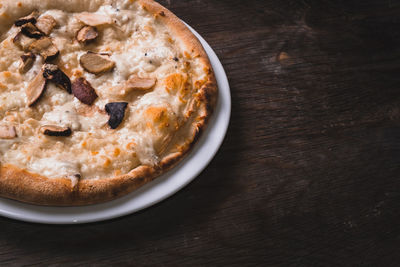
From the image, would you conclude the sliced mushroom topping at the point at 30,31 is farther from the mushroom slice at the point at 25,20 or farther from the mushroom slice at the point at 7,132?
the mushroom slice at the point at 7,132

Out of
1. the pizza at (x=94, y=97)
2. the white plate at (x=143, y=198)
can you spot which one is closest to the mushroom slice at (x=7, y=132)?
the pizza at (x=94, y=97)

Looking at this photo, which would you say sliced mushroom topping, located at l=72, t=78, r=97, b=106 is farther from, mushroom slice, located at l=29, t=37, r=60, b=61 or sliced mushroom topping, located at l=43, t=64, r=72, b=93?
mushroom slice, located at l=29, t=37, r=60, b=61

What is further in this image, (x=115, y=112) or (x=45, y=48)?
(x=45, y=48)

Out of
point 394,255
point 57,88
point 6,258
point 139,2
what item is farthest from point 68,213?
point 394,255

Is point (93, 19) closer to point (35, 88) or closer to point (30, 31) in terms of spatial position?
point (30, 31)

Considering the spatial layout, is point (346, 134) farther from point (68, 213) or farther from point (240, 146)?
point (68, 213)

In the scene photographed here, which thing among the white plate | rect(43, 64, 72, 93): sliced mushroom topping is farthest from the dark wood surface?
rect(43, 64, 72, 93): sliced mushroom topping

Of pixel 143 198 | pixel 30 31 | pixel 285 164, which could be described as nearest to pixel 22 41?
pixel 30 31
